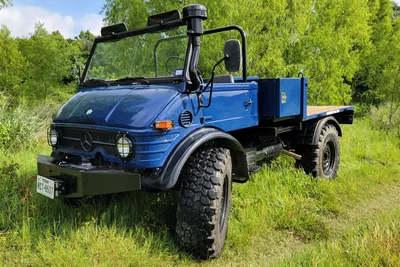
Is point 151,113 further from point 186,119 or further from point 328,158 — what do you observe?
point 328,158

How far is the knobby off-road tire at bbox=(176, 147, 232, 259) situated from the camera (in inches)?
113

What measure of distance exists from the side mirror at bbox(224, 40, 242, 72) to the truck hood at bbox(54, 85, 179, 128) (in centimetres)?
72

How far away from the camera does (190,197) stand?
115 inches

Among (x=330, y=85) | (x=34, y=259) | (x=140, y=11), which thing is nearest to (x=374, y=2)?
(x=330, y=85)

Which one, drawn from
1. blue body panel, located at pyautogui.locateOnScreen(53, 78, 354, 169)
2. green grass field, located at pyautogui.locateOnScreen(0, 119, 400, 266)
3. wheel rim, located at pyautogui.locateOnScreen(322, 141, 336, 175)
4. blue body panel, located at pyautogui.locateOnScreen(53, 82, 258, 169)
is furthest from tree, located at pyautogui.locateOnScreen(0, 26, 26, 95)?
wheel rim, located at pyautogui.locateOnScreen(322, 141, 336, 175)

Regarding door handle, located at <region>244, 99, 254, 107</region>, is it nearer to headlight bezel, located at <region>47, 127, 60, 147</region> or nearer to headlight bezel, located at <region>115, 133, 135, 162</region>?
headlight bezel, located at <region>115, 133, 135, 162</region>

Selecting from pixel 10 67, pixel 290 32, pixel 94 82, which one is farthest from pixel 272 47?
pixel 10 67

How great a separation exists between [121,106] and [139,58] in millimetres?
987

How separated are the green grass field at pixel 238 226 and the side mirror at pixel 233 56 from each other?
61.8 inches

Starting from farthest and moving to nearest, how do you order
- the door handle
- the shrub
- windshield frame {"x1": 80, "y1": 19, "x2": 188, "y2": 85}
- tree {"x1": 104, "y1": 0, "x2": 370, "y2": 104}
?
the shrub → tree {"x1": 104, "y1": 0, "x2": 370, "y2": 104} → the door handle → windshield frame {"x1": 80, "y1": 19, "x2": 188, "y2": 85}

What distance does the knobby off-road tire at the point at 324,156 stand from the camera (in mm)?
5043

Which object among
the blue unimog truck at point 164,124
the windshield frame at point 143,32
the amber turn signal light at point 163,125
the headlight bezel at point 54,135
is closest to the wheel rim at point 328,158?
the blue unimog truck at point 164,124

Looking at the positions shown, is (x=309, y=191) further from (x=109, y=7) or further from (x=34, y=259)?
(x=109, y=7)

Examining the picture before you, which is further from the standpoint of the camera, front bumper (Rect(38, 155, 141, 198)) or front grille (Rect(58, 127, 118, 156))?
front grille (Rect(58, 127, 118, 156))
